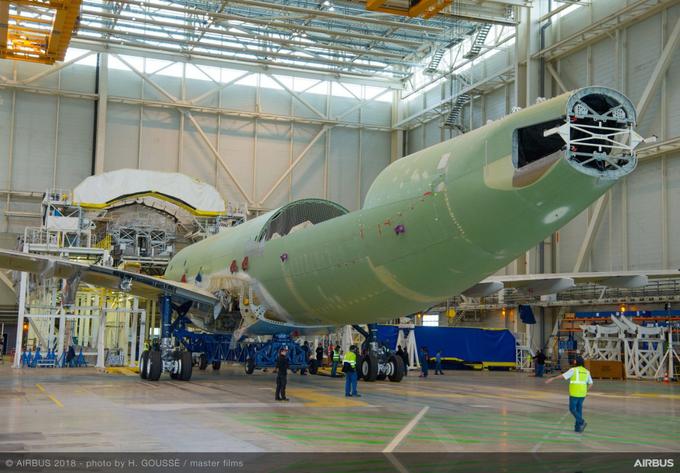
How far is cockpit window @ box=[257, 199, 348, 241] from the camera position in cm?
1969

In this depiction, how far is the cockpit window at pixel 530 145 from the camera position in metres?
11.2

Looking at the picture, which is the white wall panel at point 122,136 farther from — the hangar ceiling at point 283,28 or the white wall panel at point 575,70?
the white wall panel at point 575,70

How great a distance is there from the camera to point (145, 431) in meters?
11.0

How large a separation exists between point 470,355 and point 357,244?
84.7ft

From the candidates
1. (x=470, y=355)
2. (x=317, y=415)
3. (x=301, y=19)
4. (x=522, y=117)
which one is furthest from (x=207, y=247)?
(x=301, y=19)

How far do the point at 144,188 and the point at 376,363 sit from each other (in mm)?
22209

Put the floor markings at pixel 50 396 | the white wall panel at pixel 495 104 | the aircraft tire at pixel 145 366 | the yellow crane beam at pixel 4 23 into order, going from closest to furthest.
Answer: the floor markings at pixel 50 396, the aircraft tire at pixel 145 366, the yellow crane beam at pixel 4 23, the white wall panel at pixel 495 104

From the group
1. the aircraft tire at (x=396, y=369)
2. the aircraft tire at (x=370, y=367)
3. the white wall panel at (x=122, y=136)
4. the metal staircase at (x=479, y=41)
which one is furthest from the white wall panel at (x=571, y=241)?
the white wall panel at (x=122, y=136)

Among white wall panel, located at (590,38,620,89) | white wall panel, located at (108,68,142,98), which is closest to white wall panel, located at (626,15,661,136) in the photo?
white wall panel, located at (590,38,620,89)

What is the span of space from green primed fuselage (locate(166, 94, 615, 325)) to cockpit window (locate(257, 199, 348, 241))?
64cm

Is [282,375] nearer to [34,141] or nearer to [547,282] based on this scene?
[547,282]

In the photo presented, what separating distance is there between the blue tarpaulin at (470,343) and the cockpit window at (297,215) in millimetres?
19558

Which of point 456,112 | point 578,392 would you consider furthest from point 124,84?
point 578,392

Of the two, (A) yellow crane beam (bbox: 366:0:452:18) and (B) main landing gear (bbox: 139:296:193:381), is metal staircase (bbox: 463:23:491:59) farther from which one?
(B) main landing gear (bbox: 139:296:193:381)
